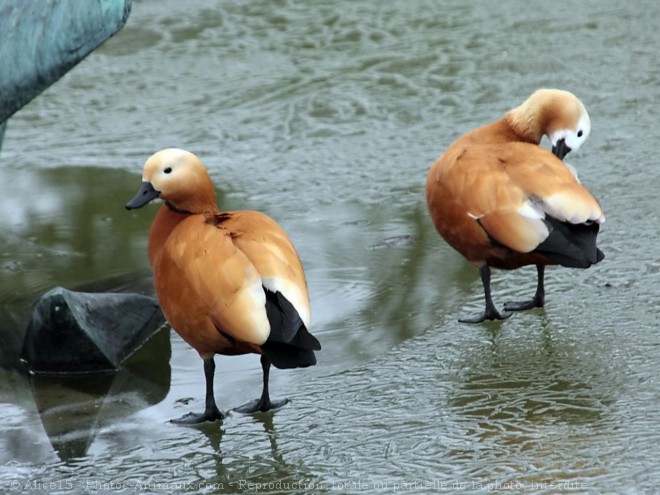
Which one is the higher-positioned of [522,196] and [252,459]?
[522,196]

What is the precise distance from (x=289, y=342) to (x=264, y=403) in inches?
Result: 15.2

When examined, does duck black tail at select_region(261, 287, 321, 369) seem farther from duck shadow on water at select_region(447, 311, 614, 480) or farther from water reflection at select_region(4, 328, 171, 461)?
water reflection at select_region(4, 328, 171, 461)

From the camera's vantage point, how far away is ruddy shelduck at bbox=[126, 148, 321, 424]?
13.2 feet

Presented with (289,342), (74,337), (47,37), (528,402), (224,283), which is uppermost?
(47,37)

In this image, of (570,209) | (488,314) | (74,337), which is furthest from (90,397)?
(570,209)

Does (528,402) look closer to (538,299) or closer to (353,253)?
(538,299)

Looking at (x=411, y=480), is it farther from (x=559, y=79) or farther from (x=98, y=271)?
(x=559, y=79)

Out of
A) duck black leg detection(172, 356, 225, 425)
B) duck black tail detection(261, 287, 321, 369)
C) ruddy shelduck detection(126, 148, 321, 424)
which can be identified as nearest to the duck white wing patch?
ruddy shelduck detection(126, 148, 321, 424)

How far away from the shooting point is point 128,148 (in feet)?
24.6

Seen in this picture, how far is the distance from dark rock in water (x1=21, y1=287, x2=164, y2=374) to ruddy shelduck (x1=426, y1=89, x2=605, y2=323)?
1.34m

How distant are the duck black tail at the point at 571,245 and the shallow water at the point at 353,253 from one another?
277 mm

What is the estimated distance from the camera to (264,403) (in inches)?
168

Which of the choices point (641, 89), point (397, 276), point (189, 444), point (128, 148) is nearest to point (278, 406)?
point (189, 444)

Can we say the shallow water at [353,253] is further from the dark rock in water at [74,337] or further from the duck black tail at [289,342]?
the duck black tail at [289,342]
